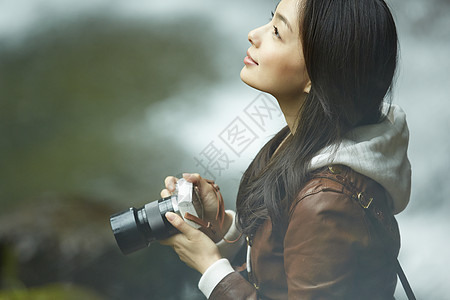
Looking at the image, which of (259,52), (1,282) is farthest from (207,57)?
(1,282)

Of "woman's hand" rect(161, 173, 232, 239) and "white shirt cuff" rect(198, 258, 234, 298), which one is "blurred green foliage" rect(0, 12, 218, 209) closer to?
"woman's hand" rect(161, 173, 232, 239)

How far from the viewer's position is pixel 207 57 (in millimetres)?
843

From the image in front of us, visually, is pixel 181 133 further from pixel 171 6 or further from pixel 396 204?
pixel 396 204

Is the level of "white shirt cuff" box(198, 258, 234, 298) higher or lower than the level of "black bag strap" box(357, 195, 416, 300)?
higher

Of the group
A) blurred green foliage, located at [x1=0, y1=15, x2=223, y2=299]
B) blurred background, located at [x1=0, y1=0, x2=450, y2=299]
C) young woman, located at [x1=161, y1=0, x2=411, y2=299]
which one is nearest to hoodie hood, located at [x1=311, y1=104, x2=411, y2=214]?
young woman, located at [x1=161, y1=0, x2=411, y2=299]

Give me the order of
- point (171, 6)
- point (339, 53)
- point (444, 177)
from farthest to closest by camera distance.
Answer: point (171, 6) < point (444, 177) < point (339, 53)

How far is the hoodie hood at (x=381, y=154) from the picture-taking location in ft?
1.86

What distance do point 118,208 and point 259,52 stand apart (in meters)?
0.35

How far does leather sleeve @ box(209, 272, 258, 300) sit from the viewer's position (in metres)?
0.62

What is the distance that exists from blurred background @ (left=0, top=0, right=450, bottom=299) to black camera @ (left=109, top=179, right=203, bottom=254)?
0.11 metres

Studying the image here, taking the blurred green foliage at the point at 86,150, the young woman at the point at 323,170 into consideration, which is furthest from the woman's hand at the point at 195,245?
the blurred green foliage at the point at 86,150

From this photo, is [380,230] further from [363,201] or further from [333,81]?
[333,81]

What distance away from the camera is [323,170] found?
1.86 feet

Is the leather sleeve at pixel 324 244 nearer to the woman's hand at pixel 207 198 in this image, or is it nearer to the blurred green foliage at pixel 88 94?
the woman's hand at pixel 207 198
